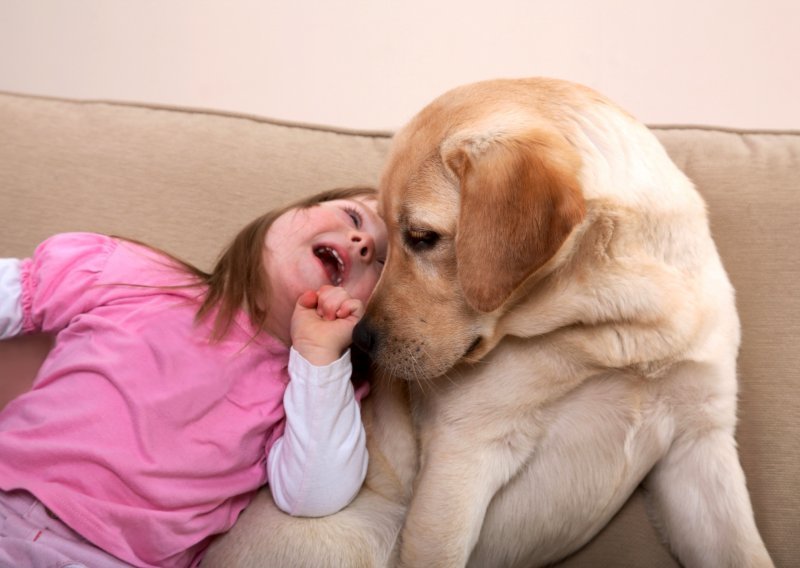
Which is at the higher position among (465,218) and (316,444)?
(465,218)

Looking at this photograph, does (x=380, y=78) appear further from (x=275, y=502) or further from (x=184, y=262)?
(x=275, y=502)

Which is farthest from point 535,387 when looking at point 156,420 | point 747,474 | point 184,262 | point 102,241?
point 102,241

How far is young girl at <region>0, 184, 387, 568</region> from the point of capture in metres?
1.56

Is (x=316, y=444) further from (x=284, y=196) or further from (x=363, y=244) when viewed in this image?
(x=284, y=196)

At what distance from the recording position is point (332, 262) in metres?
1.95

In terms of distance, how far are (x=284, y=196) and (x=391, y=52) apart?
1.02 meters

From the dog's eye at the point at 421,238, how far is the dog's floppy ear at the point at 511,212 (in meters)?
0.12

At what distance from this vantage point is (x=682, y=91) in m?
2.79

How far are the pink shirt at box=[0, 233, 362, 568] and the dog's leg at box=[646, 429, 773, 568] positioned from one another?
0.94 meters

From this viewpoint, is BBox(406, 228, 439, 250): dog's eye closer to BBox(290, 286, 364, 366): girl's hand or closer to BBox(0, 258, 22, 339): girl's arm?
BBox(290, 286, 364, 366): girl's hand

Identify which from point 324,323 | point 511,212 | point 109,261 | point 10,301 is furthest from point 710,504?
point 10,301

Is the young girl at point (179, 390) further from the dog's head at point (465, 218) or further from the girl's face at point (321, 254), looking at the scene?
the dog's head at point (465, 218)

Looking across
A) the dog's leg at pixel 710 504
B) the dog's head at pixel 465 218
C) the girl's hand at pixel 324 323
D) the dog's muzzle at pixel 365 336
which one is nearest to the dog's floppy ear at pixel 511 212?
the dog's head at pixel 465 218

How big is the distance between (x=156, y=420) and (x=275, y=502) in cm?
33
